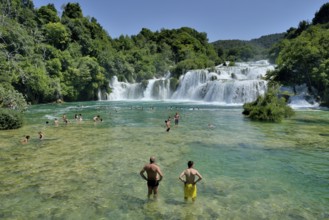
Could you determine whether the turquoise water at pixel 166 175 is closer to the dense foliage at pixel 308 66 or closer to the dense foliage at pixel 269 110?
the dense foliage at pixel 269 110

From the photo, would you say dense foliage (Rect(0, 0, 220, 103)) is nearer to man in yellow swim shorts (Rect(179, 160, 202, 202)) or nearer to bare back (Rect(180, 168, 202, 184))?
man in yellow swim shorts (Rect(179, 160, 202, 202))

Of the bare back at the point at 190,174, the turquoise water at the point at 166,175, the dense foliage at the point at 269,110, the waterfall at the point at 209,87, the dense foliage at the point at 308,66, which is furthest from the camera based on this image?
the waterfall at the point at 209,87

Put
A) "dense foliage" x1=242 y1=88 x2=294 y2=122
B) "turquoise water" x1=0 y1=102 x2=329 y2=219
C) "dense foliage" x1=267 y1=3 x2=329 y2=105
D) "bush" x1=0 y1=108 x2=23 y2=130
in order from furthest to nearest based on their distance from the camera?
"dense foliage" x1=267 y1=3 x2=329 y2=105, "dense foliage" x1=242 y1=88 x2=294 y2=122, "bush" x1=0 y1=108 x2=23 y2=130, "turquoise water" x1=0 y1=102 x2=329 y2=219

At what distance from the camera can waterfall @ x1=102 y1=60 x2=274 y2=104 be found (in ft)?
176

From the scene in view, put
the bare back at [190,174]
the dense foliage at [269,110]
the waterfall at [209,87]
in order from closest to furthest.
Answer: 1. the bare back at [190,174]
2. the dense foliage at [269,110]
3. the waterfall at [209,87]

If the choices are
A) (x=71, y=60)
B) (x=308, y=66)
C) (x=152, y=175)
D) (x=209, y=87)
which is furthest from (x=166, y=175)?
(x=71, y=60)

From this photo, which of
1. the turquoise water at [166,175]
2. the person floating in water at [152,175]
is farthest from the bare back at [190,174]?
the turquoise water at [166,175]

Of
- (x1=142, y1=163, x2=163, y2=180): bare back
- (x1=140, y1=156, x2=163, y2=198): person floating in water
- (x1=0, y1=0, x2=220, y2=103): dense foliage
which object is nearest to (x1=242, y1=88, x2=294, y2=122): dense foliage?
(x1=140, y1=156, x2=163, y2=198): person floating in water

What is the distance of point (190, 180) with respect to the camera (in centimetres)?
935

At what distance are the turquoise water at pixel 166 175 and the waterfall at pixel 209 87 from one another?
3061 centimetres

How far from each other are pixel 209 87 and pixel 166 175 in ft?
162

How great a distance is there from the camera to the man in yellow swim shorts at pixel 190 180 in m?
9.21

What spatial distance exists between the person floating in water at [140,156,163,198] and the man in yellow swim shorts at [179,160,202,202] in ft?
2.59

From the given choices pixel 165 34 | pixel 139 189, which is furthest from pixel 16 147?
pixel 165 34
